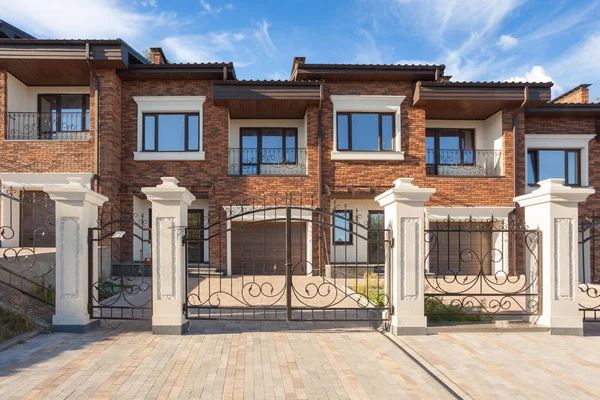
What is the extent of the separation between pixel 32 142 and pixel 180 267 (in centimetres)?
983

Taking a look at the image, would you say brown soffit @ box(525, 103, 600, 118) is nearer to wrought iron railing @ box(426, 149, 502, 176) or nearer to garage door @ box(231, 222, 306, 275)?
wrought iron railing @ box(426, 149, 502, 176)

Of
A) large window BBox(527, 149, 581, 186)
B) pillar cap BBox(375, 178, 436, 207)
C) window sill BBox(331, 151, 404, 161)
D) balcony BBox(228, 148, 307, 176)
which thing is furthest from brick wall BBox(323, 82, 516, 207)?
pillar cap BBox(375, 178, 436, 207)

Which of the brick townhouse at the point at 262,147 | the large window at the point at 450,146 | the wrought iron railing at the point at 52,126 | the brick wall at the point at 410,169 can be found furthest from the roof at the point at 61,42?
the large window at the point at 450,146

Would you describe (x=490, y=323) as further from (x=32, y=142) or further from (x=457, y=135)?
(x=32, y=142)

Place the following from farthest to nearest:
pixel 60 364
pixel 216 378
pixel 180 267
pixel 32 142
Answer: pixel 32 142
pixel 180 267
pixel 60 364
pixel 216 378

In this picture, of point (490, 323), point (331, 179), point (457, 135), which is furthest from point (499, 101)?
point (490, 323)

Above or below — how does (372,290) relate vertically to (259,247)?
below

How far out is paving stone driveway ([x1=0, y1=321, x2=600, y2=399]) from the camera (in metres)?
4.23

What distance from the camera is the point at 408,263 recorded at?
630 cm

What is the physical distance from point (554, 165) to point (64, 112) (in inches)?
707

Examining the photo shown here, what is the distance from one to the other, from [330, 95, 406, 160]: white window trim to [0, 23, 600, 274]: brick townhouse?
35 mm

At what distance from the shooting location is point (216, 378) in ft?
14.9

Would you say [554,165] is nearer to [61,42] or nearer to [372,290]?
[372,290]

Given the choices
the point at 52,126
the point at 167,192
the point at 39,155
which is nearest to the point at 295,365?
the point at 167,192
